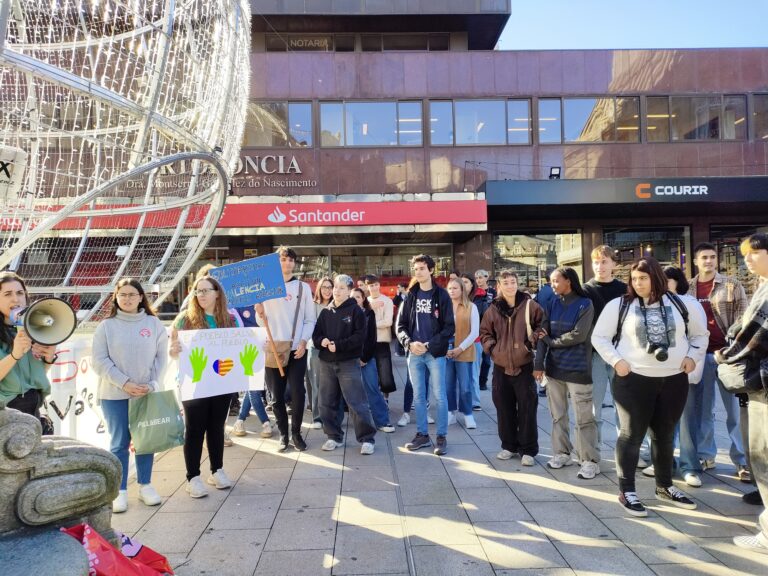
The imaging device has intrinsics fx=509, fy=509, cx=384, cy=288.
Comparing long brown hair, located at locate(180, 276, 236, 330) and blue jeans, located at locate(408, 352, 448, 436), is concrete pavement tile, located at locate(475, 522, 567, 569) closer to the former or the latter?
blue jeans, located at locate(408, 352, 448, 436)

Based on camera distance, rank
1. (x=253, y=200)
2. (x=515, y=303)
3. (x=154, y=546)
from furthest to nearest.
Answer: (x=253, y=200) → (x=515, y=303) → (x=154, y=546)

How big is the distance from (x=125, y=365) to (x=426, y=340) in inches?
112

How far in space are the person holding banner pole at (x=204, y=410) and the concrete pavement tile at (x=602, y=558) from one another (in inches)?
112

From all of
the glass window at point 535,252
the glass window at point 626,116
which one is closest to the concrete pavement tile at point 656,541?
the glass window at point 535,252

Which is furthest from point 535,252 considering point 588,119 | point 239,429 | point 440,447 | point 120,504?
point 120,504

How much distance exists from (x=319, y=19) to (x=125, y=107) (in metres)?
16.8

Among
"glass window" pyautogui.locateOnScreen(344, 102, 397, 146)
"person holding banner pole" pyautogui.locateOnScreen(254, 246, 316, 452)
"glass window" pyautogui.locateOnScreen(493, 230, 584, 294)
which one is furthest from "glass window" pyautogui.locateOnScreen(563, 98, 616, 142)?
"person holding banner pole" pyautogui.locateOnScreen(254, 246, 316, 452)

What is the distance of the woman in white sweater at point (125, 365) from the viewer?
156 inches

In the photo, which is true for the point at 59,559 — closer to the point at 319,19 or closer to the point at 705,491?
the point at 705,491

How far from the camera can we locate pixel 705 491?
4.23m

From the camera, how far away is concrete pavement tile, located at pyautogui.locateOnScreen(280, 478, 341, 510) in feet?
13.4

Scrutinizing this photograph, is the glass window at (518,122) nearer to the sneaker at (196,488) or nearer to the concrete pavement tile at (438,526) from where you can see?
the concrete pavement tile at (438,526)

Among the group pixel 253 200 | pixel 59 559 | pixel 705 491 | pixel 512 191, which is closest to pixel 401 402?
pixel 705 491

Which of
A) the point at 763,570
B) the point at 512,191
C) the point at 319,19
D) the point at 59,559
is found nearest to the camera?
the point at 59,559
